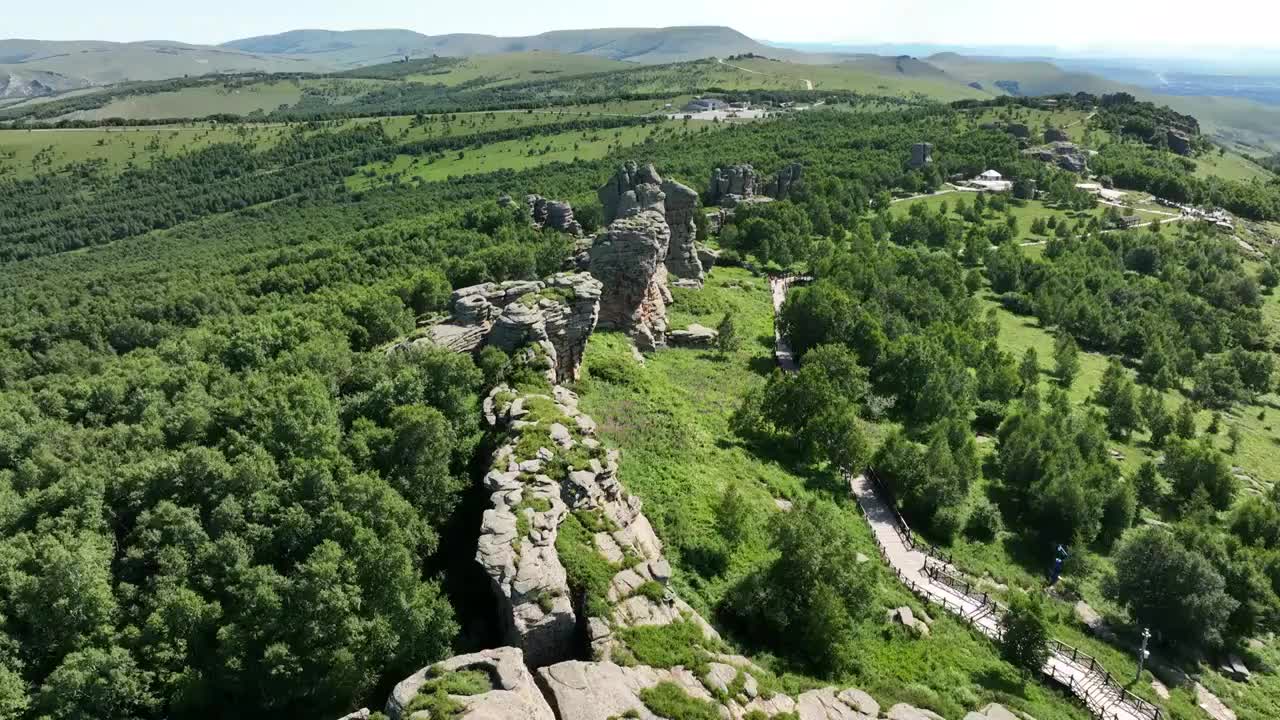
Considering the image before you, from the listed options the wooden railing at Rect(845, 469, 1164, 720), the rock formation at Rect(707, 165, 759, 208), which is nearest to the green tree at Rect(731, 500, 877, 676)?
the wooden railing at Rect(845, 469, 1164, 720)

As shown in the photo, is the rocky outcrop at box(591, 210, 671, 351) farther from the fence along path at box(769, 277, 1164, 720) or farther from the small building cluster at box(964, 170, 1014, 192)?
the small building cluster at box(964, 170, 1014, 192)

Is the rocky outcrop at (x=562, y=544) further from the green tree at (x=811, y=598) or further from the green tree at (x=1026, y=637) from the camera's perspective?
the green tree at (x=1026, y=637)

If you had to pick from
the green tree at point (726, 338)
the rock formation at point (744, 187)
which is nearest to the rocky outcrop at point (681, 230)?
the green tree at point (726, 338)

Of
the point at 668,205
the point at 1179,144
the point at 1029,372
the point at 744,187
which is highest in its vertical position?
the point at 668,205

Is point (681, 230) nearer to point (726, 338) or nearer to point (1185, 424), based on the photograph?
point (726, 338)

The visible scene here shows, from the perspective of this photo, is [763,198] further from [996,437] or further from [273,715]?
[273,715]

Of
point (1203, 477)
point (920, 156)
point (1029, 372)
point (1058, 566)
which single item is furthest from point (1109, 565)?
point (920, 156)

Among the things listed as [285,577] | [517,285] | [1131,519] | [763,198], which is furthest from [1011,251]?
[285,577]
